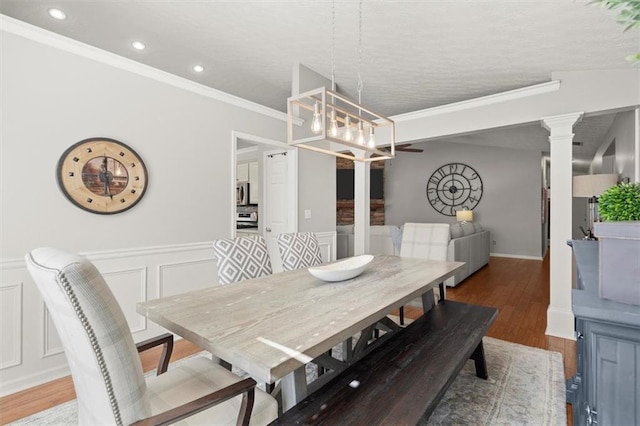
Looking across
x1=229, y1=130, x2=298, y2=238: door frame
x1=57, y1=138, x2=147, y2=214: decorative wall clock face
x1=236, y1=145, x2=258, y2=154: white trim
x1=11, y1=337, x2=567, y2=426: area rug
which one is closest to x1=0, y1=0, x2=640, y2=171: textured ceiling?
x1=229, y1=130, x2=298, y2=238: door frame

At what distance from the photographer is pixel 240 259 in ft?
7.47

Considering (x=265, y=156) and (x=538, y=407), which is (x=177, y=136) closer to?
(x=265, y=156)

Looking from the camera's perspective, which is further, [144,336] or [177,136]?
[177,136]

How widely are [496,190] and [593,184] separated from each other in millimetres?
5318

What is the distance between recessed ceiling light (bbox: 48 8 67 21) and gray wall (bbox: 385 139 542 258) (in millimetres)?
7487

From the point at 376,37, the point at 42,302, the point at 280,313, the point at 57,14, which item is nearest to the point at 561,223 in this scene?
the point at 376,37

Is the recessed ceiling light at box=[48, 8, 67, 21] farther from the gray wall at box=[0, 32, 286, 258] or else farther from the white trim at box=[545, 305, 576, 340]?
the white trim at box=[545, 305, 576, 340]

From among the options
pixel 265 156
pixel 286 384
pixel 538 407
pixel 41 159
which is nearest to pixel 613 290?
pixel 286 384

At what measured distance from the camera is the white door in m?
4.14

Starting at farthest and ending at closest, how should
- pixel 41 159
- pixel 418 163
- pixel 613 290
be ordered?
1. pixel 418 163
2. pixel 41 159
3. pixel 613 290

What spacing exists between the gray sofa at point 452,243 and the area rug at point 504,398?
235 centimetres

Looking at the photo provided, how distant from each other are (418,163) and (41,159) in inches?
322

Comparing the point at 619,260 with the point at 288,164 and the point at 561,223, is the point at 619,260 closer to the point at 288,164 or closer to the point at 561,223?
the point at 561,223

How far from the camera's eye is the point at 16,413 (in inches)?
74.1
